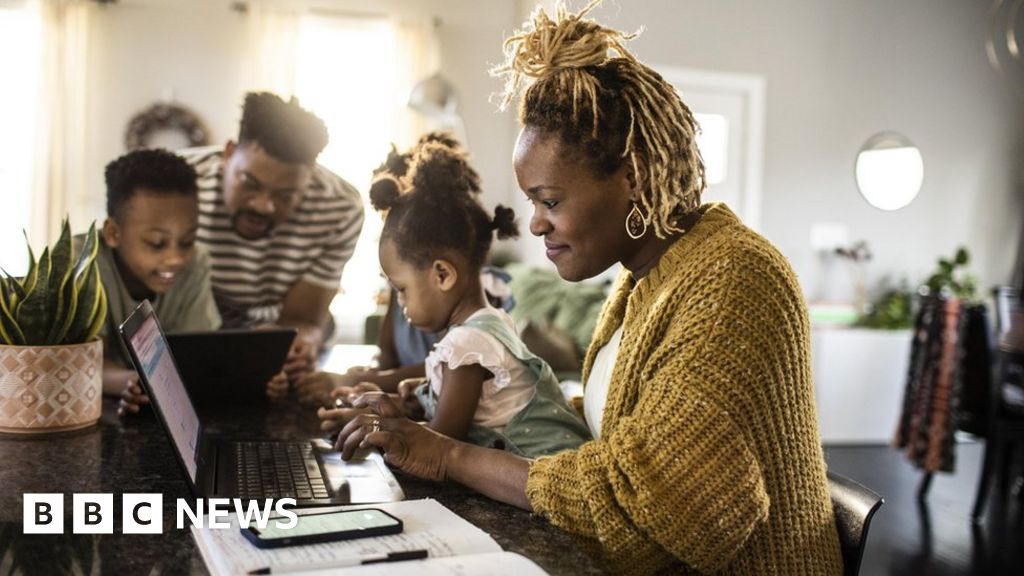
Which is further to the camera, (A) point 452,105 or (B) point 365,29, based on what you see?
(B) point 365,29

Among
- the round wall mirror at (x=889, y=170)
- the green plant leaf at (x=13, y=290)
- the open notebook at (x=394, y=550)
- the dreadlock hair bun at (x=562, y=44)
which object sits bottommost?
the open notebook at (x=394, y=550)

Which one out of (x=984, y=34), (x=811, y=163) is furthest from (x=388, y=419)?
(x=984, y=34)

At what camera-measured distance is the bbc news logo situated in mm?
1029

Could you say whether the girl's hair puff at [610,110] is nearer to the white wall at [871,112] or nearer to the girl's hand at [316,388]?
the girl's hand at [316,388]

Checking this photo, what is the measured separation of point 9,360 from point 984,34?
23.2 feet

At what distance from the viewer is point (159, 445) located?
1462mm

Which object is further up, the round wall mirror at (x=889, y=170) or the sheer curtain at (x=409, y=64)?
the sheer curtain at (x=409, y=64)

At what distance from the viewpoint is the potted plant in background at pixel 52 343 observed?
57.9 inches

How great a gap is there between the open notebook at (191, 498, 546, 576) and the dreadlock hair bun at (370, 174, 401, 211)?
0.83m

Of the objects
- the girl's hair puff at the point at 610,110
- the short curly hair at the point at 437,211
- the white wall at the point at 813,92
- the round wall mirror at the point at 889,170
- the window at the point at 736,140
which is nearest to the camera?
the girl's hair puff at the point at 610,110

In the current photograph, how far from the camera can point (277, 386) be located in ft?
6.27

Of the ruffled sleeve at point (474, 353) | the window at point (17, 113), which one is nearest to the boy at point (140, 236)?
the ruffled sleeve at point (474, 353)

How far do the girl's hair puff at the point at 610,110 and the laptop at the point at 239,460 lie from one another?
0.53m

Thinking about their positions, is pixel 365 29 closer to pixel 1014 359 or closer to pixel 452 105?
pixel 452 105
